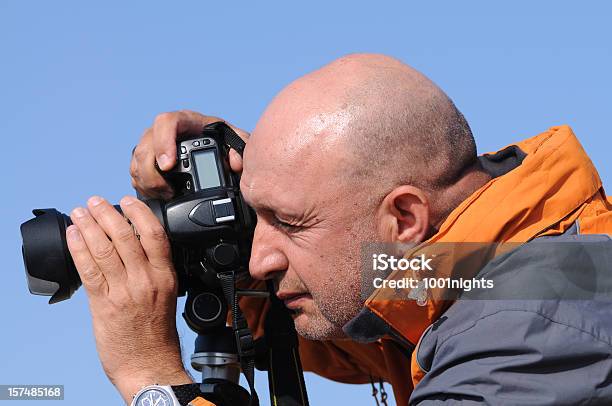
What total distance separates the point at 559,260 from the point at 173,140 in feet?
5.79

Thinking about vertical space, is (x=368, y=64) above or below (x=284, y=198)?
above

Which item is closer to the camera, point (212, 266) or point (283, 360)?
point (212, 266)

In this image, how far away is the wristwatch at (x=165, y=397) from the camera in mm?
3766

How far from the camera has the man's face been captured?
140 inches

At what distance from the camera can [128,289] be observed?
3.92 m

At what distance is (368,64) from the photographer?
3.77 metres

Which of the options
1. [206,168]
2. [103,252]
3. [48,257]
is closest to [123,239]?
[103,252]

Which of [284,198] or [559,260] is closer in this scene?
[559,260]

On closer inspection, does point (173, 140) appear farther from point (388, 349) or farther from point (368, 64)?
point (388, 349)

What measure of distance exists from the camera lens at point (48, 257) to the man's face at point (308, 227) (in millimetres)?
765

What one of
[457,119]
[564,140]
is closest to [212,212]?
[457,119]

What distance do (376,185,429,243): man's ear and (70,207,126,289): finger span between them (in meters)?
1.05

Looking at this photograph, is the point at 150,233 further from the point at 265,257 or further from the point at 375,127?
the point at 375,127

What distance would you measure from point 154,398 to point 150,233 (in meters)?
0.62
